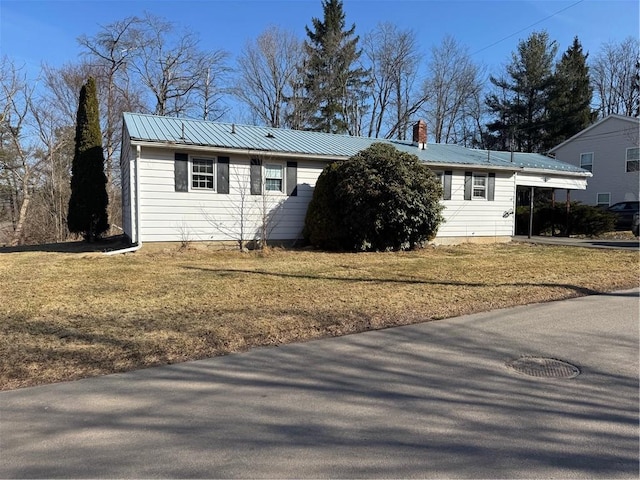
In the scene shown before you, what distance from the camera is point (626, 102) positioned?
1634 inches

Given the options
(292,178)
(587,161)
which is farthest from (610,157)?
(292,178)

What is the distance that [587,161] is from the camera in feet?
98.0

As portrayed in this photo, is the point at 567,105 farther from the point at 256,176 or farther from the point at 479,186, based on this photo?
the point at 256,176

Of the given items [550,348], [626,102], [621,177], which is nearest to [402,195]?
[550,348]

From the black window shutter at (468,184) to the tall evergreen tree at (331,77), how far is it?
19190 mm

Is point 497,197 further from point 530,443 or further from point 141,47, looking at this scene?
point 141,47

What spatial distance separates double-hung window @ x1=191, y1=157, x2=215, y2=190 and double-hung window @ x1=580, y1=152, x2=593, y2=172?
2701 centimetres

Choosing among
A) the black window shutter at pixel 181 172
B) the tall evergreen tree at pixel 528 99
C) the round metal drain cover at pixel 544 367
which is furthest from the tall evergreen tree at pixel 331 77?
the round metal drain cover at pixel 544 367

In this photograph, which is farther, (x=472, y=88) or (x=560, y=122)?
(x=472, y=88)

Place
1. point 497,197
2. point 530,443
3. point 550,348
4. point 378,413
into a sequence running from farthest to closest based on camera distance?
point 497,197
point 550,348
point 378,413
point 530,443

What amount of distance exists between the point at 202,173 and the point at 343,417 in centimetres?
1102

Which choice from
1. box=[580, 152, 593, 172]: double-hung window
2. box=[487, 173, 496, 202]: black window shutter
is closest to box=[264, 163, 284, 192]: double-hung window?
box=[487, 173, 496, 202]: black window shutter

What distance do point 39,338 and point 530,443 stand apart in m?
4.97

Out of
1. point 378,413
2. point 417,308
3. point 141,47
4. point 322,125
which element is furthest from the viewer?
point 322,125
